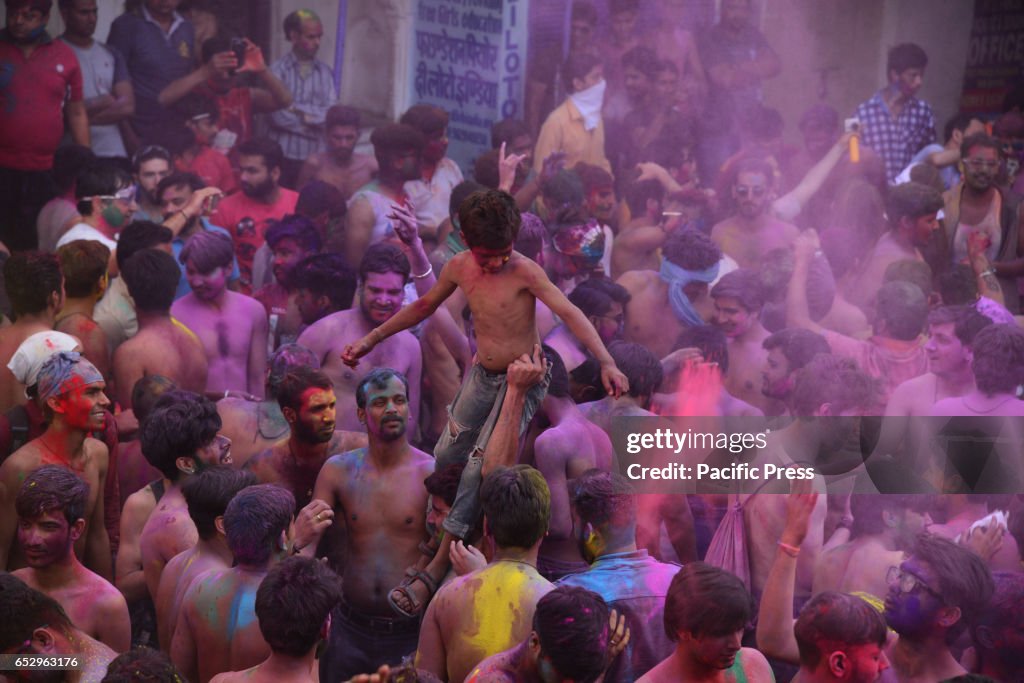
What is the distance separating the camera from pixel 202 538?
15.6 ft

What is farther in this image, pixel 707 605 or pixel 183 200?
pixel 183 200

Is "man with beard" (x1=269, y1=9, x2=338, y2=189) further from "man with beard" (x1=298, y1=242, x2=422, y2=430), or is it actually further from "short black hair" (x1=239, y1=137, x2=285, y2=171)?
"man with beard" (x1=298, y1=242, x2=422, y2=430)

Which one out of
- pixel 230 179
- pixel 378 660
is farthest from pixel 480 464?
pixel 230 179

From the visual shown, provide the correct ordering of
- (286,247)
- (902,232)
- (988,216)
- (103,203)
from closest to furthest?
(286,247) → (103,203) → (902,232) → (988,216)

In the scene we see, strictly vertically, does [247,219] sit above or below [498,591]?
below

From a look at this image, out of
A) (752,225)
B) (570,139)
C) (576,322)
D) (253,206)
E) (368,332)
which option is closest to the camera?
(576,322)


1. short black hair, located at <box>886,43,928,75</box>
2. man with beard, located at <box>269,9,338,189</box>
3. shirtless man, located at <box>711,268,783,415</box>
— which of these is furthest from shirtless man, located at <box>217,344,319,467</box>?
short black hair, located at <box>886,43,928,75</box>

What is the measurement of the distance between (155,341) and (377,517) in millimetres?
1935

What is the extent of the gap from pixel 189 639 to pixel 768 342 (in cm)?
370

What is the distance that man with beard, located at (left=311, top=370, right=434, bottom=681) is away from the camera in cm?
542

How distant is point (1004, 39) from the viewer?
12.8 metres

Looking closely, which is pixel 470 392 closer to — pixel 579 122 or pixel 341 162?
pixel 341 162

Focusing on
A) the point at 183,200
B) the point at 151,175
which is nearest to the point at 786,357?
the point at 183,200

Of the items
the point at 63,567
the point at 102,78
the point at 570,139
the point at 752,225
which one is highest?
the point at 102,78
